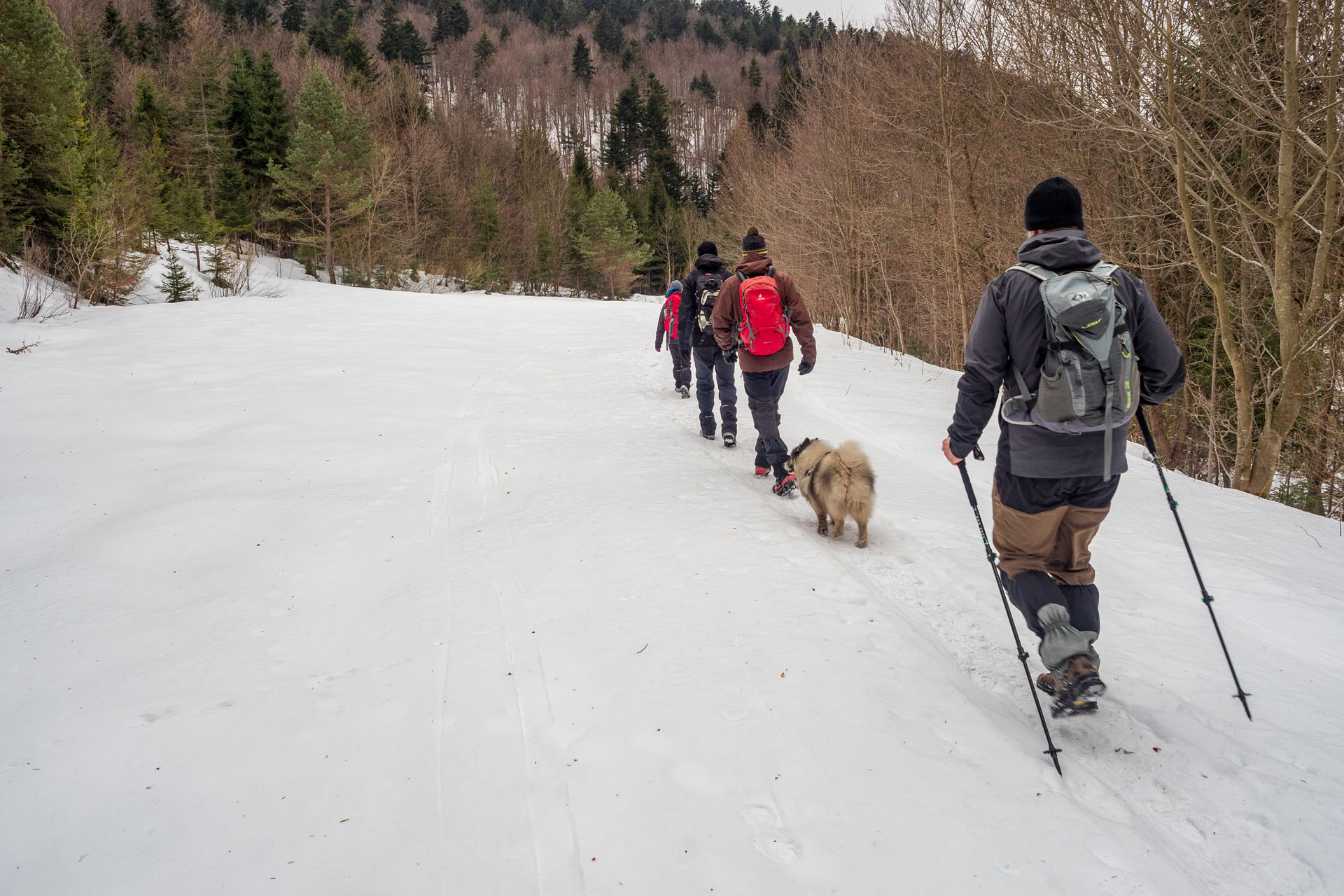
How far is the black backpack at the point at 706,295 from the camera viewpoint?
277 inches

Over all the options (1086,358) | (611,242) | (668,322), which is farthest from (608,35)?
(1086,358)

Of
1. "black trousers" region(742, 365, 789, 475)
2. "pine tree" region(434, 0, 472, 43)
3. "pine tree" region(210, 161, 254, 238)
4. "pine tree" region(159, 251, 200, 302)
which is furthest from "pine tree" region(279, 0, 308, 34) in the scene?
"black trousers" region(742, 365, 789, 475)

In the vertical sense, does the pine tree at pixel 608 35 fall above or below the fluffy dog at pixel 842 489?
above

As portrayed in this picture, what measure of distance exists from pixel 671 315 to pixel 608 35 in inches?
4020

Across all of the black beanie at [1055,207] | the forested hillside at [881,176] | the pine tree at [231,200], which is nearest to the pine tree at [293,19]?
the forested hillside at [881,176]

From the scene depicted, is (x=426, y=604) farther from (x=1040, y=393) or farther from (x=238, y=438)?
(x=238, y=438)

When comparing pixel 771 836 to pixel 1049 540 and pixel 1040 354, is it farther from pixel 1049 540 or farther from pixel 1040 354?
pixel 1040 354

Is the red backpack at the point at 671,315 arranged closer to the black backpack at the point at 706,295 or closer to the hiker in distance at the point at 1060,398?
the black backpack at the point at 706,295

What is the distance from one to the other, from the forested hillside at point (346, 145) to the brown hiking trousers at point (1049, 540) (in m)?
17.1

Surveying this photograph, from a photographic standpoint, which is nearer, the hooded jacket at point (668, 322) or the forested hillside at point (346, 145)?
the hooded jacket at point (668, 322)

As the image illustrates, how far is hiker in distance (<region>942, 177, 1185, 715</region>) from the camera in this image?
252 cm

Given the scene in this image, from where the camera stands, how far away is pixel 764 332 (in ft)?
17.8

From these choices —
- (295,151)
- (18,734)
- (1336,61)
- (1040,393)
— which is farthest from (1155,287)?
(295,151)

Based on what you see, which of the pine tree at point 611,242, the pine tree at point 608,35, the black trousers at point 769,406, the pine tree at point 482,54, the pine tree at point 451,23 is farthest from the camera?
the pine tree at point 608,35
